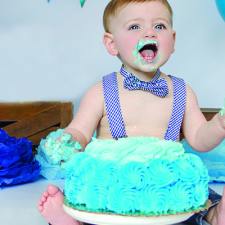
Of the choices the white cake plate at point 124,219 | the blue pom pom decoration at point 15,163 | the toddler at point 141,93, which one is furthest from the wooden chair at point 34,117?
the white cake plate at point 124,219

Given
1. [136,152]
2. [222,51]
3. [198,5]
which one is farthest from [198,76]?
[136,152]

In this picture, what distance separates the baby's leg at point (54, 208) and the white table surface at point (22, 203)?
4.9 inches

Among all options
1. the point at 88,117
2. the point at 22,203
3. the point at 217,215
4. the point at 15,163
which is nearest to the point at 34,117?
the point at 15,163

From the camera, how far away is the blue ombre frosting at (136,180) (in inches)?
36.6

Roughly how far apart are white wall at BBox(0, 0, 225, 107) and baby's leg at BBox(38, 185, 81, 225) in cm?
89

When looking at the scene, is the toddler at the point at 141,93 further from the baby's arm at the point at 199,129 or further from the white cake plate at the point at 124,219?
the white cake plate at the point at 124,219

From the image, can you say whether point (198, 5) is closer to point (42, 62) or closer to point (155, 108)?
point (42, 62)

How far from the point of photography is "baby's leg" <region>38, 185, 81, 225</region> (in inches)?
41.3

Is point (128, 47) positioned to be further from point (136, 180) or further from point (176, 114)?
point (136, 180)

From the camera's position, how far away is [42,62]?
1924mm

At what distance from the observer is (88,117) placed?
4.10 ft

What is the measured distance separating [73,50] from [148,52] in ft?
2.47

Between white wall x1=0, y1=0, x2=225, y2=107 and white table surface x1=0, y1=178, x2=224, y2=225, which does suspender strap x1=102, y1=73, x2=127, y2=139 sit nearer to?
white table surface x1=0, y1=178, x2=224, y2=225

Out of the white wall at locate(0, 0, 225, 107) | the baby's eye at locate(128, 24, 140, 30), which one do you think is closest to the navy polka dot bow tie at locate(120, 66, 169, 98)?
the baby's eye at locate(128, 24, 140, 30)
